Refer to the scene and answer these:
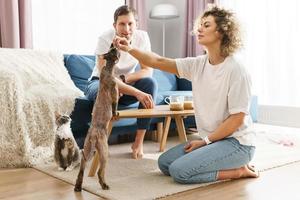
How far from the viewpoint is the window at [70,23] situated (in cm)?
364

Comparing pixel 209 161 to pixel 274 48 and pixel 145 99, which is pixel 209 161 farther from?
pixel 274 48

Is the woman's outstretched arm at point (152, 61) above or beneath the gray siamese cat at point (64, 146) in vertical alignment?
above

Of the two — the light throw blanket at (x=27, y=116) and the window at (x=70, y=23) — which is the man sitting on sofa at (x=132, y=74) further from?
the window at (x=70, y=23)

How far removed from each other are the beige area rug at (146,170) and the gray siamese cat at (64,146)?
5 centimetres

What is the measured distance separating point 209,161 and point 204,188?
126mm

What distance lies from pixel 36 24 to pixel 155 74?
1.21 metres

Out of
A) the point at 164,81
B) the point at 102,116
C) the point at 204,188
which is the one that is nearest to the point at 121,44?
the point at 102,116

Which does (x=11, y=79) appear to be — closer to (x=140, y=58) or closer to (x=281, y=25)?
(x=140, y=58)

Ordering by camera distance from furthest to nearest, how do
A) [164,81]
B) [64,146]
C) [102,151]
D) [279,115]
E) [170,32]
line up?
[170,32] → [279,115] → [164,81] → [64,146] → [102,151]

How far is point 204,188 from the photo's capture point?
1778 millimetres

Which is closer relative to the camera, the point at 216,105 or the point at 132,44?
the point at 216,105

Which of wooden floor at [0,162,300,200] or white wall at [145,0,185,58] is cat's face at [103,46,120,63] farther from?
white wall at [145,0,185,58]

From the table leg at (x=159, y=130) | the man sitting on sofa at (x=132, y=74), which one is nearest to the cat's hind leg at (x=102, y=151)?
Answer: the man sitting on sofa at (x=132, y=74)

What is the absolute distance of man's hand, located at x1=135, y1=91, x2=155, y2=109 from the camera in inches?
89.2
